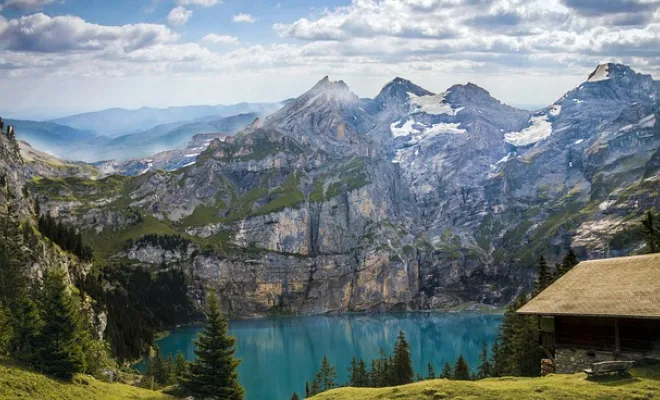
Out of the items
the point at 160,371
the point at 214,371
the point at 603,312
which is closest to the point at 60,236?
the point at 160,371

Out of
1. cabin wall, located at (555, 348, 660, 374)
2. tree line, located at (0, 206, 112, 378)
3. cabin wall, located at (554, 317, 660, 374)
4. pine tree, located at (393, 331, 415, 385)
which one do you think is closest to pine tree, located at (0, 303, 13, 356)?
tree line, located at (0, 206, 112, 378)

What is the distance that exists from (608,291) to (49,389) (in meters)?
43.0

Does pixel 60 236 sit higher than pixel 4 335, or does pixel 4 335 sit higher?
pixel 60 236

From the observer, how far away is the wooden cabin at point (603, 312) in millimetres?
45188

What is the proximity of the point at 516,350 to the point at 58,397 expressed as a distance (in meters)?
46.2

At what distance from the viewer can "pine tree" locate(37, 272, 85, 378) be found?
6053cm

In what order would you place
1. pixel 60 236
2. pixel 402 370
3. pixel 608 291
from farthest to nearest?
1. pixel 60 236
2. pixel 402 370
3. pixel 608 291

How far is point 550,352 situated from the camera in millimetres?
53469

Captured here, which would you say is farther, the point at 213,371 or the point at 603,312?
the point at 213,371

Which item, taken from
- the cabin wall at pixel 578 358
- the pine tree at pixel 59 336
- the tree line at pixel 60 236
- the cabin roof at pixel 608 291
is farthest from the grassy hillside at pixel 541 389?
the tree line at pixel 60 236

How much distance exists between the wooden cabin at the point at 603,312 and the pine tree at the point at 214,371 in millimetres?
29786

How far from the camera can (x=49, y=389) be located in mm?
56375

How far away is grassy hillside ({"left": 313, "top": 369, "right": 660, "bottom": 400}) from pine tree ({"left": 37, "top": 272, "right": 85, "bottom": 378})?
28.0 meters

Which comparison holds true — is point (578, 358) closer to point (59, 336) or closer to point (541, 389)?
point (541, 389)
